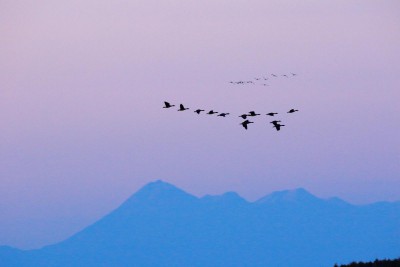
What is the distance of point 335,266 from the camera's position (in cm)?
6512

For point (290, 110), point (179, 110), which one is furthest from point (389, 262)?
point (179, 110)

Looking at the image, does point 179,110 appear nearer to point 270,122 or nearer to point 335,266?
point 270,122

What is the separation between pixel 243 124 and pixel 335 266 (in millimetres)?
11096

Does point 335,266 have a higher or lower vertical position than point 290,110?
lower

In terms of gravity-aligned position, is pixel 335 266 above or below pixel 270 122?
below

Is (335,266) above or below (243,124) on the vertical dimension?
below

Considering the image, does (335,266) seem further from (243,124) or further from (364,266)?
(243,124)

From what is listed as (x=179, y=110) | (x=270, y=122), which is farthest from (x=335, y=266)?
(x=179, y=110)

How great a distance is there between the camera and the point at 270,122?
63.4m

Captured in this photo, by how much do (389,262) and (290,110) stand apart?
1132 cm

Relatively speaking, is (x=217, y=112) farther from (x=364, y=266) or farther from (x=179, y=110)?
(x=364, y=266)

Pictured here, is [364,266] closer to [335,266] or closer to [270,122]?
[335,266]

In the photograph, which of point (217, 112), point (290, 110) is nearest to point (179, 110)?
point (217, 112)

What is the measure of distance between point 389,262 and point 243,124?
41.6 ft
